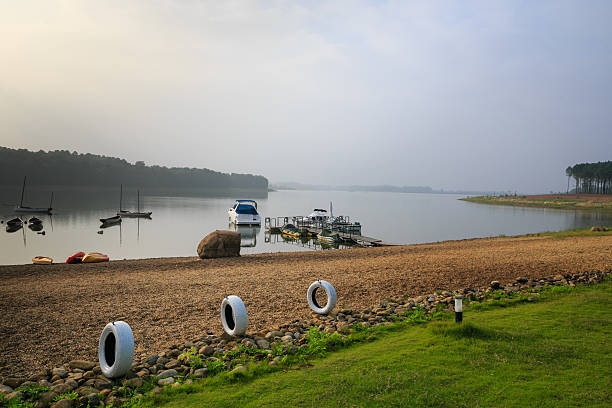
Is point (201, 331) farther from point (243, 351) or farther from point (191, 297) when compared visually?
point (191, 297)

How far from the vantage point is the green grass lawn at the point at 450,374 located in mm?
3576

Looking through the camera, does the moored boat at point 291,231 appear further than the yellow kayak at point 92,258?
Yes

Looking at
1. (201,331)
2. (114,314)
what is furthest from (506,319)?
(114,314)

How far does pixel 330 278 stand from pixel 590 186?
14738 centimetres

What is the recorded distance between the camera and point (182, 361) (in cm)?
486

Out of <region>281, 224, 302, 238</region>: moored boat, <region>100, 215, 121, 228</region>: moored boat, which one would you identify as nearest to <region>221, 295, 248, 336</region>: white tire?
<region>281, 224, 302, 238</region>: moored boat

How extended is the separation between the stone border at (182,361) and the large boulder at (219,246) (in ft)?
34.3

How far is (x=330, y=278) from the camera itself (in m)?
10.3

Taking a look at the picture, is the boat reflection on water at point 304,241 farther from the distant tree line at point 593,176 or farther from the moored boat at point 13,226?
the distant tree line at point 593,176

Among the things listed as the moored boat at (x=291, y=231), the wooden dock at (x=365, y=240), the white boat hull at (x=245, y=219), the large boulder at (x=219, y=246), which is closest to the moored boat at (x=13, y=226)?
the white boat hull at (x=245, y=219)

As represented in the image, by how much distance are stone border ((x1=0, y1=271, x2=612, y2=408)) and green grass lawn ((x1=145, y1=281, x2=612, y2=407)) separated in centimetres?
52

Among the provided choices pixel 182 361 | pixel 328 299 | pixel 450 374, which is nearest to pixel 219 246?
pixel 328 299

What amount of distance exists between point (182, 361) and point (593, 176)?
5561 inches

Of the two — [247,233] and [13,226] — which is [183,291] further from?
[13,226]
